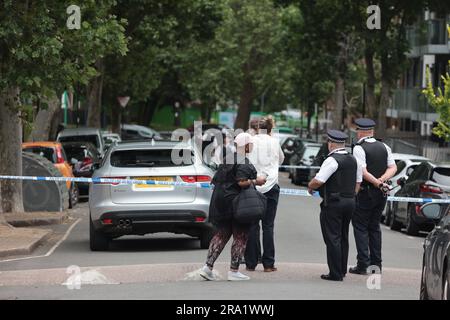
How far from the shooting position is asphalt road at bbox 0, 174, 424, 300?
11.4m

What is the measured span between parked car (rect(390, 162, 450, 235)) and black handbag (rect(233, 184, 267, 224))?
8.54 meters

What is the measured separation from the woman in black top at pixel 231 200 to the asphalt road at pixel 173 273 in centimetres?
29

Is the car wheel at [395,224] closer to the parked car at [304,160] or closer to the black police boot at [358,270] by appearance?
the black police boot at [358,270]

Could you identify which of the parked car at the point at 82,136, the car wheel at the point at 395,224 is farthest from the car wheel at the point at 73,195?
the car wheel at the point at 395,224

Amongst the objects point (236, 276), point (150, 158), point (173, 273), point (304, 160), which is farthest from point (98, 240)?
point (304, 160)

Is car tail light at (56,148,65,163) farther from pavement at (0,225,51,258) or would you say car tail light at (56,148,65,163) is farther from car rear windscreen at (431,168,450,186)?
car rear windscreen at (431,168,450,186)

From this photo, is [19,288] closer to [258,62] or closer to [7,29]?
[7,29]

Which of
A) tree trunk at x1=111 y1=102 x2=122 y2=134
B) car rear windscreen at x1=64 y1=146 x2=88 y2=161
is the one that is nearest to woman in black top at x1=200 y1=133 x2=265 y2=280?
car rear windscreen at x1=64 y1=146 x2=88 y2=161

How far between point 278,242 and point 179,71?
55388 millimetres

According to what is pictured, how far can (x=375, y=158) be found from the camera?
1364 cm

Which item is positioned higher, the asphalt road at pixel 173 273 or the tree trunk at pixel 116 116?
the asphalt road at pixel 173 273

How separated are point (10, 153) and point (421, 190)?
25.4 ft

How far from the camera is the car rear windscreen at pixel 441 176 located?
69.3ft
